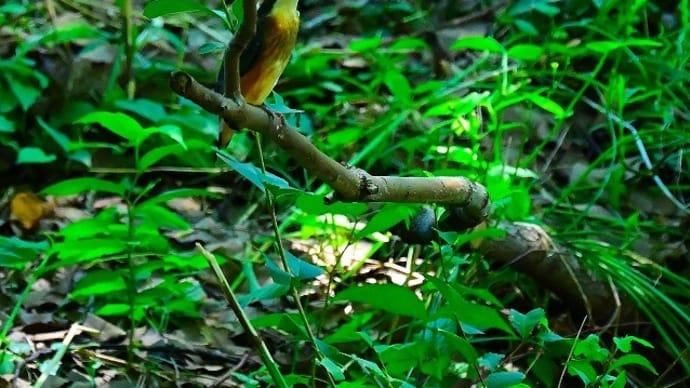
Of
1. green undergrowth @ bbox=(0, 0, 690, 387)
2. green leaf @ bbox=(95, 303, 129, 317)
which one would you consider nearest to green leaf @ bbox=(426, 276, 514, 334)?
green undergrowth @ bbox=(0, 0, 690, 387)

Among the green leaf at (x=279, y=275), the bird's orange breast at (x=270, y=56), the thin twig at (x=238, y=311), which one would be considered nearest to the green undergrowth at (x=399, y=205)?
the green leaf at (x=279, y=275)

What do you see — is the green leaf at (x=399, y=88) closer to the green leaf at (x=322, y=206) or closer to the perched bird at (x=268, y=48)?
the perched bird at (x=268, y=48)

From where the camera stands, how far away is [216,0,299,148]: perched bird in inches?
74.2

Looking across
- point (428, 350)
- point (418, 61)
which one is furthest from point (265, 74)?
point (418, 61)

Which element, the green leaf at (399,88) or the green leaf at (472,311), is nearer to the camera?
the green leaf at (472,311)

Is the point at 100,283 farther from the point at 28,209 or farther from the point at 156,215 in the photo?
the point at 28,209

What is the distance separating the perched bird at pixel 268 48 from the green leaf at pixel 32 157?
157 cm

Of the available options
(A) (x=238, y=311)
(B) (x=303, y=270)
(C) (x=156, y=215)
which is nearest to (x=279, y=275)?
(B) (x=303, y=270)

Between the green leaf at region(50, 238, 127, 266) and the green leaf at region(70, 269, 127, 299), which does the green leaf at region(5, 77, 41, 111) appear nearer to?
the green leaf at region(70, 269, 127, 299)

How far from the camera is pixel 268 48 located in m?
1.90

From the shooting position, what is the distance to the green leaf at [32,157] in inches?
129

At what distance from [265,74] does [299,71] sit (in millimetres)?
2003

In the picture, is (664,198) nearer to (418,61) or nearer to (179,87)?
(418,61)

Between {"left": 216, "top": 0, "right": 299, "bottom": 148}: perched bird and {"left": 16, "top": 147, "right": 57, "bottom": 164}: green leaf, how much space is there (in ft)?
5.15
